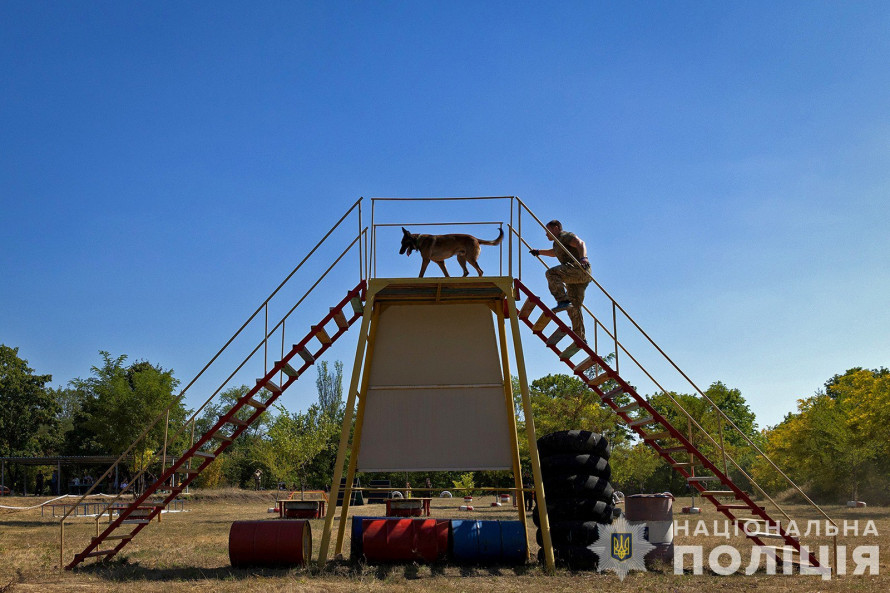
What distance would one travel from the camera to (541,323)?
1499 cm

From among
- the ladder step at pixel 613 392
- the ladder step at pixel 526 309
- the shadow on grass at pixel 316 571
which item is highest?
the ladder step at pixel 526 309

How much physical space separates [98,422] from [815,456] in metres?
41.7

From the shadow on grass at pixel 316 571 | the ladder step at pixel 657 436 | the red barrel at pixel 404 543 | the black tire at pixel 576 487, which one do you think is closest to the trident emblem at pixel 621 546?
the black tire at pixel 576 487

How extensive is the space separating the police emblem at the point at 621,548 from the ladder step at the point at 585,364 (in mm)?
2955

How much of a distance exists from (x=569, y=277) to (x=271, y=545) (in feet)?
24.6

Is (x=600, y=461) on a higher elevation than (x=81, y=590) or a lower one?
higher

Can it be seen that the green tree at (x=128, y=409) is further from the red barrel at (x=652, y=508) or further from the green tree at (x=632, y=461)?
the red barrel at (x=652, y=508)

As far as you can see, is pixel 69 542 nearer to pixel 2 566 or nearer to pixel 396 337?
pixel 2 566

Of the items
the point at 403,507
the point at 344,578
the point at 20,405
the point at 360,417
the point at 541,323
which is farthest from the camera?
the point at 20,405

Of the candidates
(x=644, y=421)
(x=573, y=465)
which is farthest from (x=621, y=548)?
(x=644, y=421)

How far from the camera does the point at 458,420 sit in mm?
16672

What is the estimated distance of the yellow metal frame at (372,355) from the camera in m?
13.2

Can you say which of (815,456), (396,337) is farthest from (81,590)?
(815,456)

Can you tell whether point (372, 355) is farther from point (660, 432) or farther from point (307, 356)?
point (660, 432)
